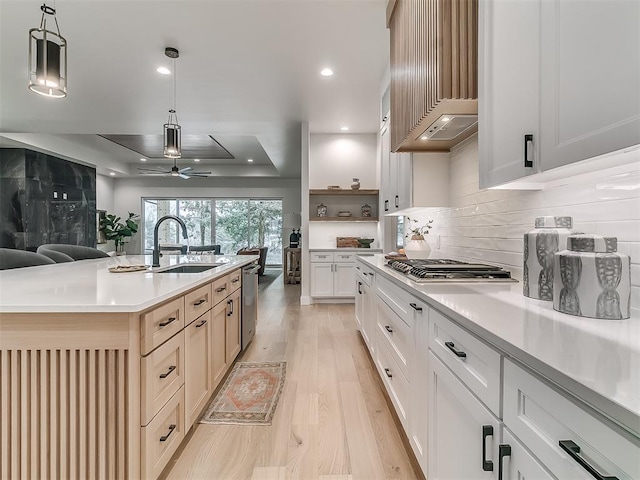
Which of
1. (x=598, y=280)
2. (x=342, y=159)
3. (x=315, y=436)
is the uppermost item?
(x=342, y=159)

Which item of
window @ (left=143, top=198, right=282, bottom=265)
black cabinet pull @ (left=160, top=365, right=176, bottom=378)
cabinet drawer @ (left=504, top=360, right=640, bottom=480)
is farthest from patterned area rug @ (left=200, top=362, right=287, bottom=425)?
window @ (left=143, top=198, right=282, bottom=265)

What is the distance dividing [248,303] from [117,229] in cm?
872

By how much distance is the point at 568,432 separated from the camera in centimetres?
61

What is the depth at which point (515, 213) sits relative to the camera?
1.75m

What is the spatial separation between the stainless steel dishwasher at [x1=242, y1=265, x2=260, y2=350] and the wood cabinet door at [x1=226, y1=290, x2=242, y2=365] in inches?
4.9

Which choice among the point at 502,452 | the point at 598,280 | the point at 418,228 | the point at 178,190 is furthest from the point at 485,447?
the point at 178,190

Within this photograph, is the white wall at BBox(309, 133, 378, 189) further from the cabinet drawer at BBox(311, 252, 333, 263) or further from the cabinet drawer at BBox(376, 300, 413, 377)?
the cabinet drawer at BBox(376, 300, 413, 377)

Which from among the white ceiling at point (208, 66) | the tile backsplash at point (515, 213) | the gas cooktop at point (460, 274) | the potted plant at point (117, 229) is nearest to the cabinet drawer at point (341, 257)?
the white ceiling at point (208, 66)

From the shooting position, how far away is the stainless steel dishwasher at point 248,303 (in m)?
3.12

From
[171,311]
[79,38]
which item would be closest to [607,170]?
[171,311]

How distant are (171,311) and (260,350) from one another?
72.8 inches

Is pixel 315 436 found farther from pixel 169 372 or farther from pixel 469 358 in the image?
pixel 469 358

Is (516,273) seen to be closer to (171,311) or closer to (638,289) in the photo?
(638,289)

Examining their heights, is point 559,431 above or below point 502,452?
above
